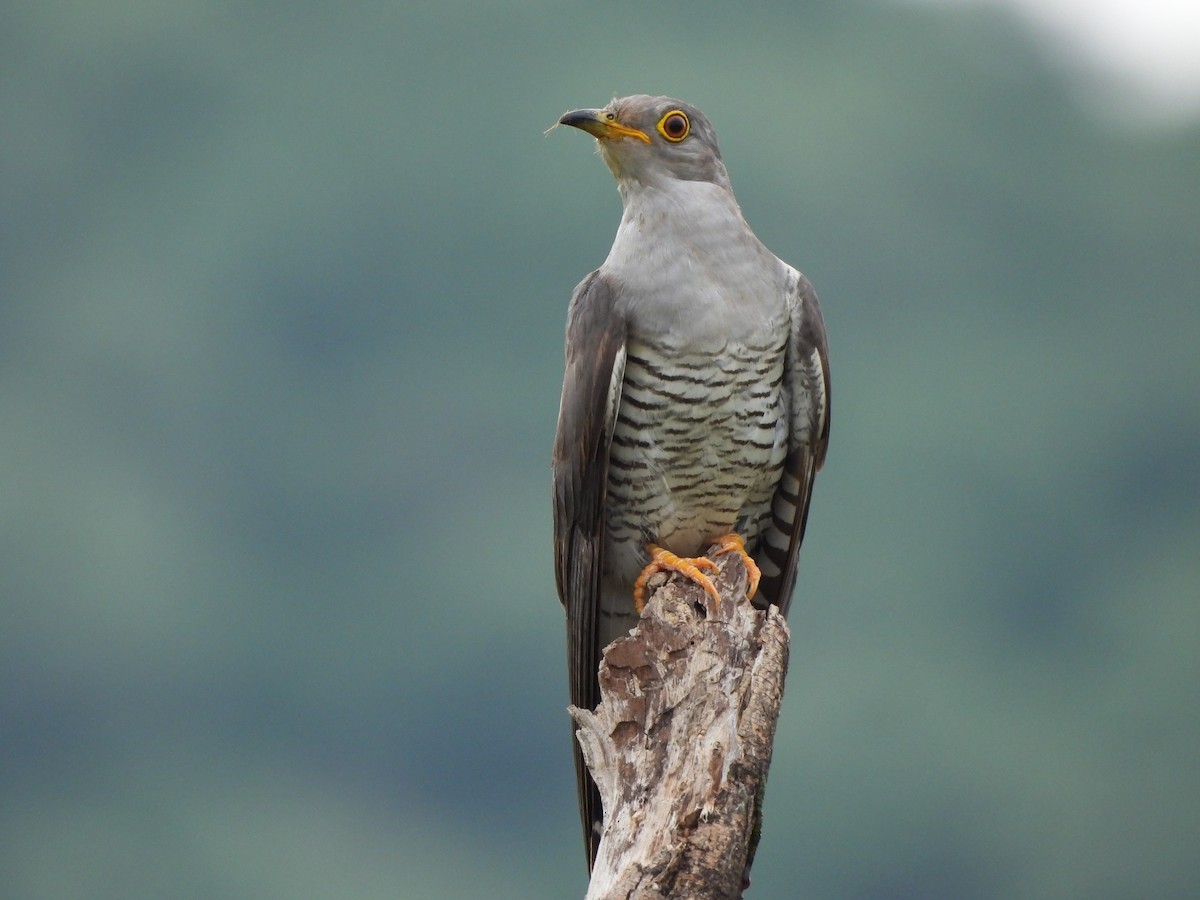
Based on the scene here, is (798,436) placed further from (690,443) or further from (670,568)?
(670,568)

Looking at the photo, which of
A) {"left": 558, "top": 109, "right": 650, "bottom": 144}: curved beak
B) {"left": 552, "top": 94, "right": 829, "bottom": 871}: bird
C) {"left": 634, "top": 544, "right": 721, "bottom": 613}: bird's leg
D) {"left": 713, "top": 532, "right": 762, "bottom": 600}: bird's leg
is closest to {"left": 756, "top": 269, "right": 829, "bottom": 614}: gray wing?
{"left": 552, "top": 94, "right": 829, "bottom": 871}: bird

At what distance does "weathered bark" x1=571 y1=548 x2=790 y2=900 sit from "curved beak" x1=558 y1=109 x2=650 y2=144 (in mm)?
1392

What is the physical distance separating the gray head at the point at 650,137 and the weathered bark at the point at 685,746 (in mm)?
1309

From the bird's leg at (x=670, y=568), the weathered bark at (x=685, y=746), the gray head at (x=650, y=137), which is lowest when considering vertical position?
the weathered bark at (x=685, y=746)

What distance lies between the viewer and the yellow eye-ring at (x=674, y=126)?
3.77m

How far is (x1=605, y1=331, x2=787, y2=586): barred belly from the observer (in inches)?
143

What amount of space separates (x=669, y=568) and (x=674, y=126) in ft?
4.26

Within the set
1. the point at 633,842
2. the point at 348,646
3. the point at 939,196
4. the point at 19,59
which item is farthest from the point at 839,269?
the point at 633,842

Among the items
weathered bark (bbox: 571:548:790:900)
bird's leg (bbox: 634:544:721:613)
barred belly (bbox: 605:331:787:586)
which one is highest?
barred belly (bbox: 605:331:787:586)

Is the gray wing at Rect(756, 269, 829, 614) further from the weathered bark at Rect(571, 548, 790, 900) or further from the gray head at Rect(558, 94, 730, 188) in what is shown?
the weathered bark at Rect(571, 548, 790, 900)

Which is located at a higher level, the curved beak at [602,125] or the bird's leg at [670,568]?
the curved beak at [602,125]

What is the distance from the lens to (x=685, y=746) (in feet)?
9.58

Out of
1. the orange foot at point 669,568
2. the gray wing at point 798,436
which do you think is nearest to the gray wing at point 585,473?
the orange foot at point 669,568

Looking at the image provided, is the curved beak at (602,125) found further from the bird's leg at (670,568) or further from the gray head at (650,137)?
the bird's leg at (670,568)
